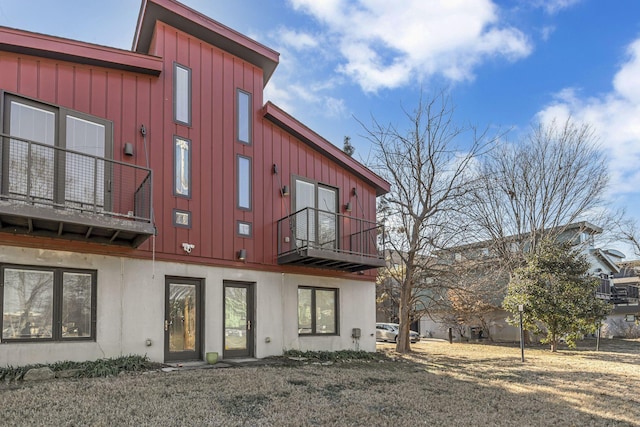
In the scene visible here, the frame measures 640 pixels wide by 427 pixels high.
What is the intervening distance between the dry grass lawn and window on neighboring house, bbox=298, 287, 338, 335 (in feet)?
5.74

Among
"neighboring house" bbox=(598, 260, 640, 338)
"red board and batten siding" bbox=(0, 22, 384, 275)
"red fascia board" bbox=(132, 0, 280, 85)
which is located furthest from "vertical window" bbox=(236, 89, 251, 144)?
"neighboring house" bbox=(598, 260, 640, 338)

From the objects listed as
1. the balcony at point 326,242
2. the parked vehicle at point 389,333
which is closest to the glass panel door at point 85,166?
the balcony at point 326,242

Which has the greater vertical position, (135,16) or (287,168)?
(135,16)

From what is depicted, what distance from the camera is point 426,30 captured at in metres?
12.1

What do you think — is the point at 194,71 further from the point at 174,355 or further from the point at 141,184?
the point at 174,355

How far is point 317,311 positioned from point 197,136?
5.70m

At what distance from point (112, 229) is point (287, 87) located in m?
9.34

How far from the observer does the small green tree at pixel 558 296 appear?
17562 mm

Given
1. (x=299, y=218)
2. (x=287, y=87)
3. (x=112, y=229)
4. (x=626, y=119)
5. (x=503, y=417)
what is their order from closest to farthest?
1. (x=503, y=417)
2. (x=112, y=229)
3. (x=299, y=218)
4. (x=287, y=87)
5. (x=626, y=119)

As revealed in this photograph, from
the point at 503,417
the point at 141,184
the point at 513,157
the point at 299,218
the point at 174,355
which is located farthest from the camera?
the point at 513,157

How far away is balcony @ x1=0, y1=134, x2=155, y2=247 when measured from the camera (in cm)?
792

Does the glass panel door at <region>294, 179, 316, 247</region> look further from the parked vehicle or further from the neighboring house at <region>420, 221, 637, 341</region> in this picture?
the parked vehicle

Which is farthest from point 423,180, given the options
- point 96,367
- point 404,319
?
point 96,367

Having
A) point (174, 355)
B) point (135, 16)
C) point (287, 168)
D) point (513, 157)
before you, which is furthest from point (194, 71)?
point (513, 157)
